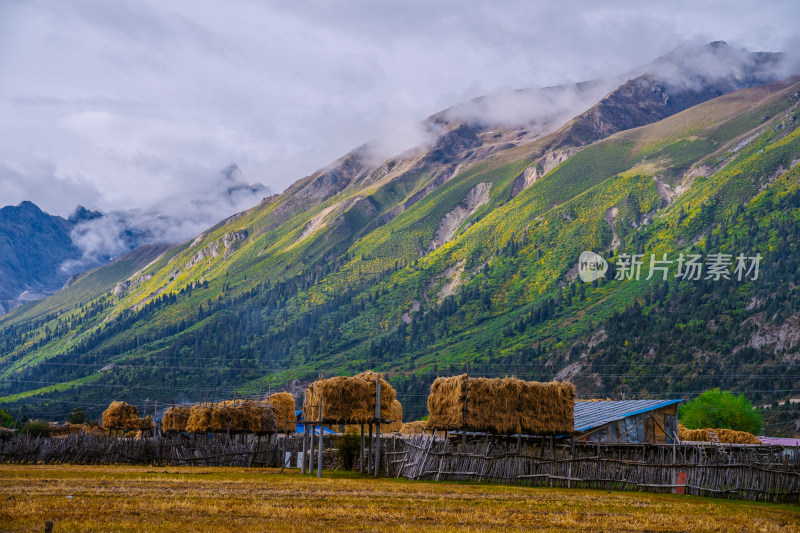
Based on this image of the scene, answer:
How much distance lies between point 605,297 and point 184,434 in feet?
426

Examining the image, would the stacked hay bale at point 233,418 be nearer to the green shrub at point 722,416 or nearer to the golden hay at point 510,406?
the golden hay at point 510,406

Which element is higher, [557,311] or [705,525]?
[557,311]

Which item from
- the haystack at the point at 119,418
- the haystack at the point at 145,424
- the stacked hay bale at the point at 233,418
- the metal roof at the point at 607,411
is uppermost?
the metal roof at the point at 607,411

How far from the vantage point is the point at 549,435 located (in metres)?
35.8

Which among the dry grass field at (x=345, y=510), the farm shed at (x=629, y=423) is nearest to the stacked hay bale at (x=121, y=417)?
the farm shed at (x=629, y=423)

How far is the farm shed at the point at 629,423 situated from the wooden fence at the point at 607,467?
1037 mm

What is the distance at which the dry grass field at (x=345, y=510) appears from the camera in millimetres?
16078

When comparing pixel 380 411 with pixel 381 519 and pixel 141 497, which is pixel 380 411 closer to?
pixel 141 497

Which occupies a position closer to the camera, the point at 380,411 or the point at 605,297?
the point at 380,411

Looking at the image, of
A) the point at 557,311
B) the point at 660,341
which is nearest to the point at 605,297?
the point at 557,311

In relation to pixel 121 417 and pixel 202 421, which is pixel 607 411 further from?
pixel 121 417

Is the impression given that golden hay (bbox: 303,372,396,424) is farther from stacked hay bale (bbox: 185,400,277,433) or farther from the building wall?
stacked hay bale (bbox: 185,400,277,433)

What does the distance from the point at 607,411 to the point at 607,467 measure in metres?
9.34

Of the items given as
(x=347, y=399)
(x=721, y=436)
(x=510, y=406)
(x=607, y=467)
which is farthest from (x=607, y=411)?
(x=721, y=436)
